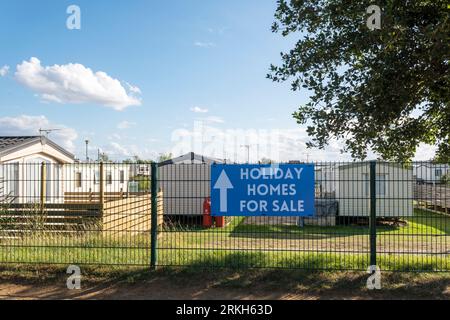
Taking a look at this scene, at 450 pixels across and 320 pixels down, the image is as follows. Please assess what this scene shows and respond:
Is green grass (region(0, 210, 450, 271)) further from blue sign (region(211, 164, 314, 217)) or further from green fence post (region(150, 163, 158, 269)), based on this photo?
blue sign (region(211, 164, 314, 217))

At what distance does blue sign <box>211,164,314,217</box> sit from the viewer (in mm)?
7535

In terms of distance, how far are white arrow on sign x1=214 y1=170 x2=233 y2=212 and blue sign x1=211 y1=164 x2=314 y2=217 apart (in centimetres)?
3

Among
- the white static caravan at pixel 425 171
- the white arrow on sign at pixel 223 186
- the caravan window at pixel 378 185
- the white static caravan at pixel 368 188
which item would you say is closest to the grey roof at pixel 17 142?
the white arrow on sign at pixel 223 186

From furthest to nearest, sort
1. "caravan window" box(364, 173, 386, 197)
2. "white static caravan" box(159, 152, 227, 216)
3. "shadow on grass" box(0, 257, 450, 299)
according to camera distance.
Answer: "white static caravan" box(159, 152, 227, 216)
"caravan window" box(364, 173, 386, 197)
"shadow on grass" box(0, 257, 450, 299)

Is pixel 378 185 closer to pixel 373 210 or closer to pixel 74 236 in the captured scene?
pixel 373 210

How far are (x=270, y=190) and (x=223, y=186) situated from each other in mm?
900

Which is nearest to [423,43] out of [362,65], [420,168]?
[362,65]

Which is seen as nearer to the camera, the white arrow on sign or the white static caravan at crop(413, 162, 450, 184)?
the white static caravan at crop(413, 162, 450, 184)

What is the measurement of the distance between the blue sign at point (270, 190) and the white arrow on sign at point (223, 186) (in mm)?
28

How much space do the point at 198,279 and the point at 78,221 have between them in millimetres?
7207

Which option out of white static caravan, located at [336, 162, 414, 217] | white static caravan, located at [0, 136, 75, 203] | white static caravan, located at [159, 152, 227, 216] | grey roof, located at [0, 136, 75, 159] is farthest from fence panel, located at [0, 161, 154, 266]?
white static caravan, located at [336, 162, 414, 217]

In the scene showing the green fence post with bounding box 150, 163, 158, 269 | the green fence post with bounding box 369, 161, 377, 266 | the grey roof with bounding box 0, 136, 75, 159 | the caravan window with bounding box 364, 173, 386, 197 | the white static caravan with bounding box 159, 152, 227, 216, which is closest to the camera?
the green fence post with bounding box 369, 161, 377, 266

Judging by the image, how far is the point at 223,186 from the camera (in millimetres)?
7734

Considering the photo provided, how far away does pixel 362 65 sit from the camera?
7078 mm
